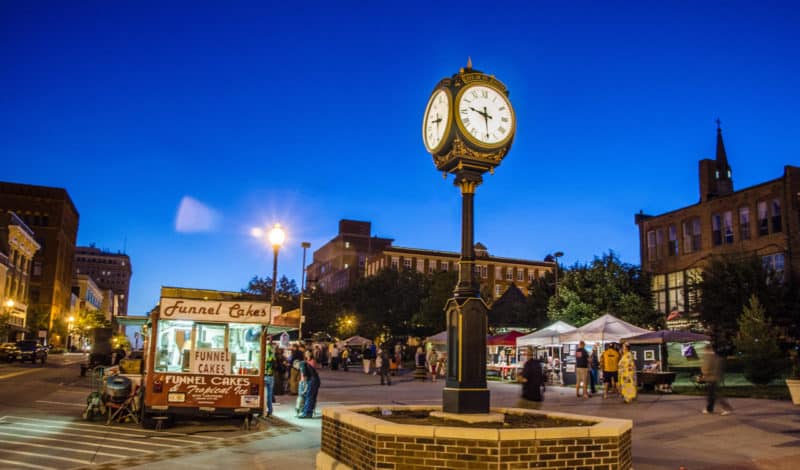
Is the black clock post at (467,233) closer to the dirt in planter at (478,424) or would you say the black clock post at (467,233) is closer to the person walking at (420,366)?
the dirt in planter at (478,424)

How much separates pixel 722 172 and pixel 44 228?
99282 mm

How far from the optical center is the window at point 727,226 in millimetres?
44969

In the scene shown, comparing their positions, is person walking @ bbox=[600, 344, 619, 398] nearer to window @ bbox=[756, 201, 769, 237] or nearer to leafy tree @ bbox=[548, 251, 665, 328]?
leafy tree @ bbox=[548, 251, 665, 328]

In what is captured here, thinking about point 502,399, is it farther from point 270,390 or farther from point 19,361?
point 19,361

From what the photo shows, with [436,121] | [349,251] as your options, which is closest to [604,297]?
[436,121]

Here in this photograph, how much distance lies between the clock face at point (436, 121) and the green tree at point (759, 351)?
67.5 ft

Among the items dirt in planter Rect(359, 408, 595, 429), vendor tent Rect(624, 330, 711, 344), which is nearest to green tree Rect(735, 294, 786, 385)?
vendor tent Rect(624, 330, 711, 344)

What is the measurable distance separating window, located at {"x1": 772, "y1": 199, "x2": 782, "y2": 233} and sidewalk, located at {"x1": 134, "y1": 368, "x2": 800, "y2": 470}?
2369 cm

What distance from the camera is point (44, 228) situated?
10925cm

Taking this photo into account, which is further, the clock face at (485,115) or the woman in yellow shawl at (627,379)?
the woman in yellow shawl at (627,379)

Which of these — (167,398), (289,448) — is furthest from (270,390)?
(289,448)

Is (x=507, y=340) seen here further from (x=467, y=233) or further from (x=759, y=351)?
(x=467, y=233)

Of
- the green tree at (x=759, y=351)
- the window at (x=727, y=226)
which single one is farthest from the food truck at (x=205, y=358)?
the window at (x=727, y=226)

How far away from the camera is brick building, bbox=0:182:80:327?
10556 centimetres
